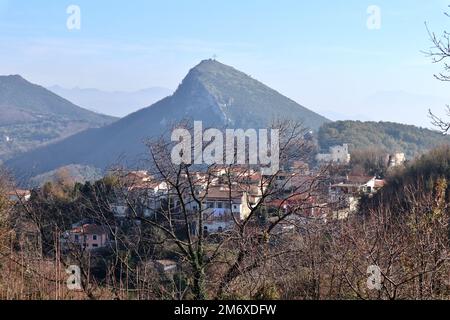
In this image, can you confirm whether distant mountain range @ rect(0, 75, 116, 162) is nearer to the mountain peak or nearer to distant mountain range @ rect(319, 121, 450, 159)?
the mountain peak

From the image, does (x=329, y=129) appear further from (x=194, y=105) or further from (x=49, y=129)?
(x=49, y=129)

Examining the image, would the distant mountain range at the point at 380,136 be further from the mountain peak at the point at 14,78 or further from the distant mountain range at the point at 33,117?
the mountain peak at the point at 14,78

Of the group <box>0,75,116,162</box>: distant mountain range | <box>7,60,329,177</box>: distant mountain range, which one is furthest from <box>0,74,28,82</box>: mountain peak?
<box>7,60,329,177</box>: distant mountain range

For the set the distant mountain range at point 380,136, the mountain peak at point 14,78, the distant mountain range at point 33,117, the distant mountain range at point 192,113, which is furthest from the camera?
the mountain peak at point 14,78

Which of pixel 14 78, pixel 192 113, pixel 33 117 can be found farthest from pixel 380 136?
pixel 14 78

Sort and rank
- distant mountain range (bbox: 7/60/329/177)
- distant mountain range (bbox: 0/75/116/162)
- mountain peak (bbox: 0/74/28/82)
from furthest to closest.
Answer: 1. mountain peak (bbox: 0/74/28/82)
2. distant mountain range (bbox: 0/75/116/162)
3. distant mountain range (bbox: 7/60/329/177)

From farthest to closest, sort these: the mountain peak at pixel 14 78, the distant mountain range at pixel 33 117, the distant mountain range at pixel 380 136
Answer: the mountain peak at pixel 14 78, the distant mountain range at pixel 33 117, the distant mountain range at pixel 380 136

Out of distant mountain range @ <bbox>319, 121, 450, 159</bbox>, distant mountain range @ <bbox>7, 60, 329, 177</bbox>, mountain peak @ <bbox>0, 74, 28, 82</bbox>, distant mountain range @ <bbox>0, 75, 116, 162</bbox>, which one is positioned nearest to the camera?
distant mountain range @ <bbox>319, 121, 450, 159</bbox>

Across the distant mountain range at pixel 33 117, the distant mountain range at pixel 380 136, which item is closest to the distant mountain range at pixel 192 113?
the distant mountain range at pixel 33 117

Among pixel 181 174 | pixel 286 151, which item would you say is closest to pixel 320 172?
pixel 286 151
